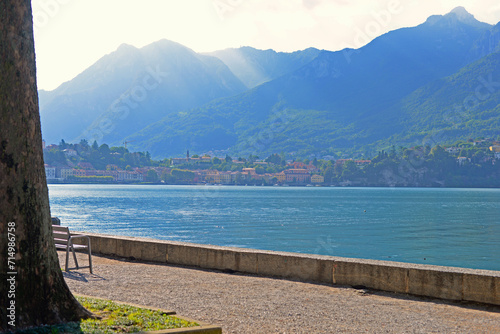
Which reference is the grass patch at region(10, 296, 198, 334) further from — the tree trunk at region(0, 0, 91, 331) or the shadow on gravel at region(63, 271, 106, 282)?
the shadow on gravel at region(63, 271, 106, 282)

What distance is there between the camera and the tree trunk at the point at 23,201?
486cm

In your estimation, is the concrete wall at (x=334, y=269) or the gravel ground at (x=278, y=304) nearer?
the gravel ground at (x=278, y=304)

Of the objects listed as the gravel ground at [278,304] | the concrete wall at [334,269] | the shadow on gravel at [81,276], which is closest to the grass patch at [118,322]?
the gravel ground at [278,304]

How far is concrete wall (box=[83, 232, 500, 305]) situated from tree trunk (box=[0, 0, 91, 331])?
463 centimetres

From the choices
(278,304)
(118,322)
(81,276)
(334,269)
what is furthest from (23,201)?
(334,269)

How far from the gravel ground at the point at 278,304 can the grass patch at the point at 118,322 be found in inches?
32.1

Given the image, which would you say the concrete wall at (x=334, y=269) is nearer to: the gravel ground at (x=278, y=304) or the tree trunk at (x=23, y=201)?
the gravel ground at (x=278, y=304)

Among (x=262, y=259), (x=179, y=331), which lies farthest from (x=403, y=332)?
(x=262, y=259)

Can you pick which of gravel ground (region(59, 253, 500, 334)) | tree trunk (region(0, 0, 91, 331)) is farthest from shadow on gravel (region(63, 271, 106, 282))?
tree trunk (region(0, 0, 91, 331))

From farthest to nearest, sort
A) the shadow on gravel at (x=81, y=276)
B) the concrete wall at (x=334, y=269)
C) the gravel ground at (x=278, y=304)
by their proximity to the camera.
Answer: the shadow on gravel at (x=81, y=276) → the concrete wall at (x=334, y=269) → the gravel ground at (x=278, y=304)

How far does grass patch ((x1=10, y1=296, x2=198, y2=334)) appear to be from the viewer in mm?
4859

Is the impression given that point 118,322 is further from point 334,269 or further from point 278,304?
point 334,269

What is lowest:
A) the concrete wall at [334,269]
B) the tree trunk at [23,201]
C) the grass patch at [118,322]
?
the concrete wall at [334,269]

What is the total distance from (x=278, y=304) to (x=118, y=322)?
104 inches
